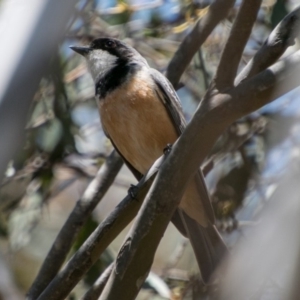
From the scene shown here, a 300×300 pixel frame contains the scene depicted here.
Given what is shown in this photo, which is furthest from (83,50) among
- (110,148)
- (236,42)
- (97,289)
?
(236,42)

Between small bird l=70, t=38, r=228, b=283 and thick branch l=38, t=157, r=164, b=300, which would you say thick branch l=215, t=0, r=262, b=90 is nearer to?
thick branch l=38, t=157, r=164, b=300

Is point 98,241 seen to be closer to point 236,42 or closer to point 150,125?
point 236,42

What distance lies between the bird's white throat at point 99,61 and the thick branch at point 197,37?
0.32 m

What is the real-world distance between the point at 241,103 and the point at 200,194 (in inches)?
52.5

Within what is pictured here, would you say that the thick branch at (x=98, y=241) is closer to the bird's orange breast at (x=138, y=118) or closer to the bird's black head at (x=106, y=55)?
the bird's orange breast at (x=138, y=118)

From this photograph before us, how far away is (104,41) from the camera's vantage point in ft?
13.3

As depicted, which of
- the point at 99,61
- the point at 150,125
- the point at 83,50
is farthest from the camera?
the point at 83,50

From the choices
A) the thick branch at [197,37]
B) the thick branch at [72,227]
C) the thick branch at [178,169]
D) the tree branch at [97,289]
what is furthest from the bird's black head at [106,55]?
the thick branch at [178,169]

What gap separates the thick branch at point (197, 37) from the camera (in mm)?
3457

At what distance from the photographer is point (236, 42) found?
213 cm

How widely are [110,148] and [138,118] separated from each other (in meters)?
1.20

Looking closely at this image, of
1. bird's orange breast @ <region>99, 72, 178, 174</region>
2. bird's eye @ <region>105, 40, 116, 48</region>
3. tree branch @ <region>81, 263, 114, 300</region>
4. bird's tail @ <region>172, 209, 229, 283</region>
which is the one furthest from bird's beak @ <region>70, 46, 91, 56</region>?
tree branch @ <region>81, 263, 114, 300</region>

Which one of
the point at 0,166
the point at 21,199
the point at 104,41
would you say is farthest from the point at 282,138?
the point at 0,166

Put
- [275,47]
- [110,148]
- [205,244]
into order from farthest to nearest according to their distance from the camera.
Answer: [110,148], [205,244], [275,47]
